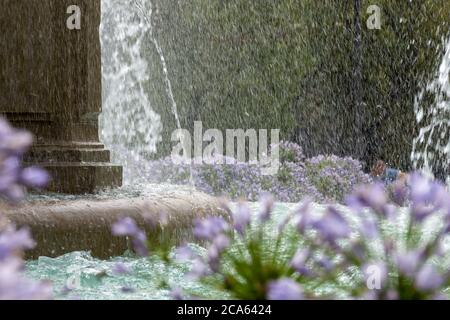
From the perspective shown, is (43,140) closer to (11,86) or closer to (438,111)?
(11,86)

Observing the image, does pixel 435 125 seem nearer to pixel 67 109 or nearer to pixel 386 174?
pixel 386 174

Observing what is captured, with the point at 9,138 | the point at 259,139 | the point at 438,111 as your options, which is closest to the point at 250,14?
the point at 259,139

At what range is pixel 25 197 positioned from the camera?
4.60 meters

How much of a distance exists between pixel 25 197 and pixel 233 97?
38.6 feet

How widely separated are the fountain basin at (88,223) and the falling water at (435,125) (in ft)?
31.2

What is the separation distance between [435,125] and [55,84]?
10.9 meters

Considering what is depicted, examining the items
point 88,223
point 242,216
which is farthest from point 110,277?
point 242,216

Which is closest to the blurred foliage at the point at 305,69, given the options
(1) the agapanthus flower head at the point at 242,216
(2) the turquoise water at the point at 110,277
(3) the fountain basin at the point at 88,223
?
(3) the fountain basin at the point at 88,223

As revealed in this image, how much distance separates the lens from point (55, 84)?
4.83 m

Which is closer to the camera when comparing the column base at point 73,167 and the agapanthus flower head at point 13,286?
the agapanthus flower head at point 13,286

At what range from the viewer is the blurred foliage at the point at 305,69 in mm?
15000
